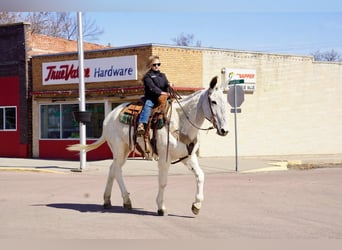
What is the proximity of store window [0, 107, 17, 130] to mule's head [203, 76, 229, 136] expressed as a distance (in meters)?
20.6

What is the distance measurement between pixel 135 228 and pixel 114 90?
55.2 feet

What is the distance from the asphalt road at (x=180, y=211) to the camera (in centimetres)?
821

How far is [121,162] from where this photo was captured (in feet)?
34.3

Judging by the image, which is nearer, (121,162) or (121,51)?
(121,162)

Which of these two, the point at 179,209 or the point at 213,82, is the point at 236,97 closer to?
the point at 179,209

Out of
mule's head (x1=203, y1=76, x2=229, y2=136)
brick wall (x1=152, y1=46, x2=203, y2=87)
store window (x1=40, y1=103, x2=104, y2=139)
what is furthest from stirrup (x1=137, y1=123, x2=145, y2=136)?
store window (x1=40, y1=103, x2=104, y2=139)

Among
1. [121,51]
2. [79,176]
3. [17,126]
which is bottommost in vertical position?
[79,176]

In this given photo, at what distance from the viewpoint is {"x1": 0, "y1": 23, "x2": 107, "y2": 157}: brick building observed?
27438mm

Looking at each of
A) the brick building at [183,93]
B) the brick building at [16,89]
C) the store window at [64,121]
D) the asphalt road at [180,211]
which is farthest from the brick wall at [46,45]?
the asphalt road at [180,211]

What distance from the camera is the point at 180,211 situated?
10281 mm

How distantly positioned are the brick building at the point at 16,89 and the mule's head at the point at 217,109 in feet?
64.7

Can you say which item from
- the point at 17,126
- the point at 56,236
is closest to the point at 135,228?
the point at 56,236

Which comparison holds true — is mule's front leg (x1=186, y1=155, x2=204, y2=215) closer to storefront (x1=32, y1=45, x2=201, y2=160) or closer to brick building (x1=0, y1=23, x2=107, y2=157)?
storefront (x1=32, y1=45, x2=201, y2=160)

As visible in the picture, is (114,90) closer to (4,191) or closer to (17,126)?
(17,126)
